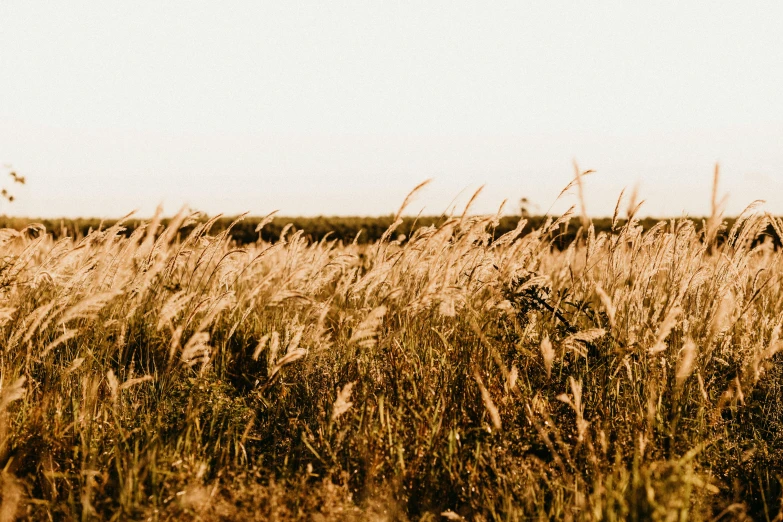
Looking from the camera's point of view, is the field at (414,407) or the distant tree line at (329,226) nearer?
the field at (414,407)

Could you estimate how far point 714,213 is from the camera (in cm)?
266

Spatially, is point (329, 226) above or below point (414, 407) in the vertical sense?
above

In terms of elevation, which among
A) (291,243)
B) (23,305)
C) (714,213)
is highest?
(714,213)

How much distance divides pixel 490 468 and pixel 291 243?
213cm

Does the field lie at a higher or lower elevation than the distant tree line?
lower

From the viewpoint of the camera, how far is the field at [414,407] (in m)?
2.09

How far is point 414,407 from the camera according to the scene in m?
2.59

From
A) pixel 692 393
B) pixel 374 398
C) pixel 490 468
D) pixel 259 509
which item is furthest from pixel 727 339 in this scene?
pixel 259 509

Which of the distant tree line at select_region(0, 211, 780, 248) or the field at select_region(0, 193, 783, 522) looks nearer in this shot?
the field at select_region(0, 193, 783, 522)

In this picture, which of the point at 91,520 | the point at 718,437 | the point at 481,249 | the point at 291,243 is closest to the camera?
the point at 91,520

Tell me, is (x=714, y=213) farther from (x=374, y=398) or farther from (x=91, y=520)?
(x=91, y=520)

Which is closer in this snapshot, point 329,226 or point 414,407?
point 414,407

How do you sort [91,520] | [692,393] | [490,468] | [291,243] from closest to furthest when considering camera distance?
[91,520] < [490,468] < [692,393] < [291,243]

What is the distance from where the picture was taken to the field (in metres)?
2.09
